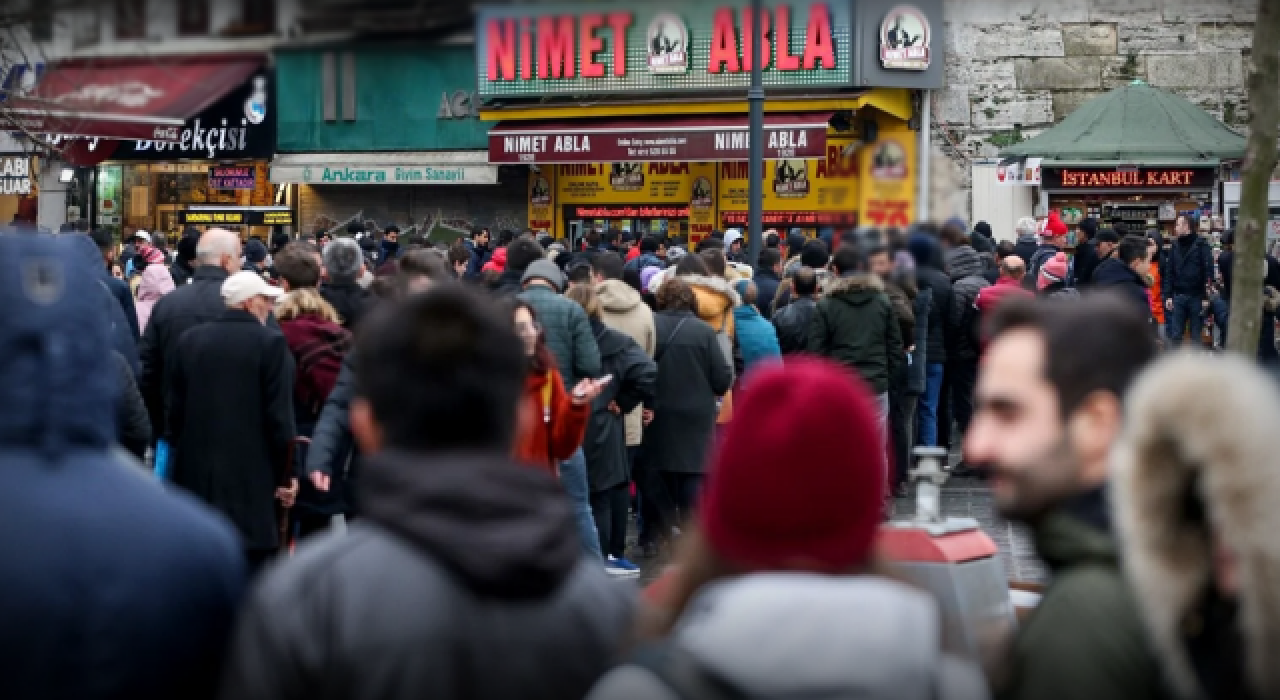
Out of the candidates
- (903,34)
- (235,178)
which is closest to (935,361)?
(903,34)

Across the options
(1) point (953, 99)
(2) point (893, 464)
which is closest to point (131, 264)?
(2) point (893, 464)

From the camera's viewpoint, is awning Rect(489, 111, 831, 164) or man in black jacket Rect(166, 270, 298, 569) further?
awning Rect(489, 111, 831, 164)

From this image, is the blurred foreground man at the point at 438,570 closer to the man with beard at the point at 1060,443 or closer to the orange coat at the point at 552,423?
the man with beard at the point at 1060,443

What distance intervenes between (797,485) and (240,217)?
82.1ft

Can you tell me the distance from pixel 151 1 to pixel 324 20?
0.28m

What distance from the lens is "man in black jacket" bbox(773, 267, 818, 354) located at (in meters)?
10.9

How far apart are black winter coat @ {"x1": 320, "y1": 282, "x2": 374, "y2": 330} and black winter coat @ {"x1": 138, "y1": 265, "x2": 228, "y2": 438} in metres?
0.55

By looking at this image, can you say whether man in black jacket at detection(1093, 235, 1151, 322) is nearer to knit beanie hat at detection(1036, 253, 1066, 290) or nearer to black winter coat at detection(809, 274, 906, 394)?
knit beanie hat at detection(1036, 253, 1066, 290)

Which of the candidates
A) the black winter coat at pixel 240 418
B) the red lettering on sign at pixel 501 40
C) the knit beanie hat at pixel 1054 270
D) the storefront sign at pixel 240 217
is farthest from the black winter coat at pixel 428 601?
the storefront sign at pixel 240 217

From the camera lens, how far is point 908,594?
231cm

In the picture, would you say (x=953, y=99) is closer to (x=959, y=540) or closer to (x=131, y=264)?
(x=131, y=264)

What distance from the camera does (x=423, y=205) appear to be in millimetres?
26031

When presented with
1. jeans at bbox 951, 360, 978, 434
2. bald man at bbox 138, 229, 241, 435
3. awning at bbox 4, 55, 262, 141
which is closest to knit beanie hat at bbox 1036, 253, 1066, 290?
jeans at bbox 951, 360, 978, 434

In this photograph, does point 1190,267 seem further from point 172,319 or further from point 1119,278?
point 172,319
